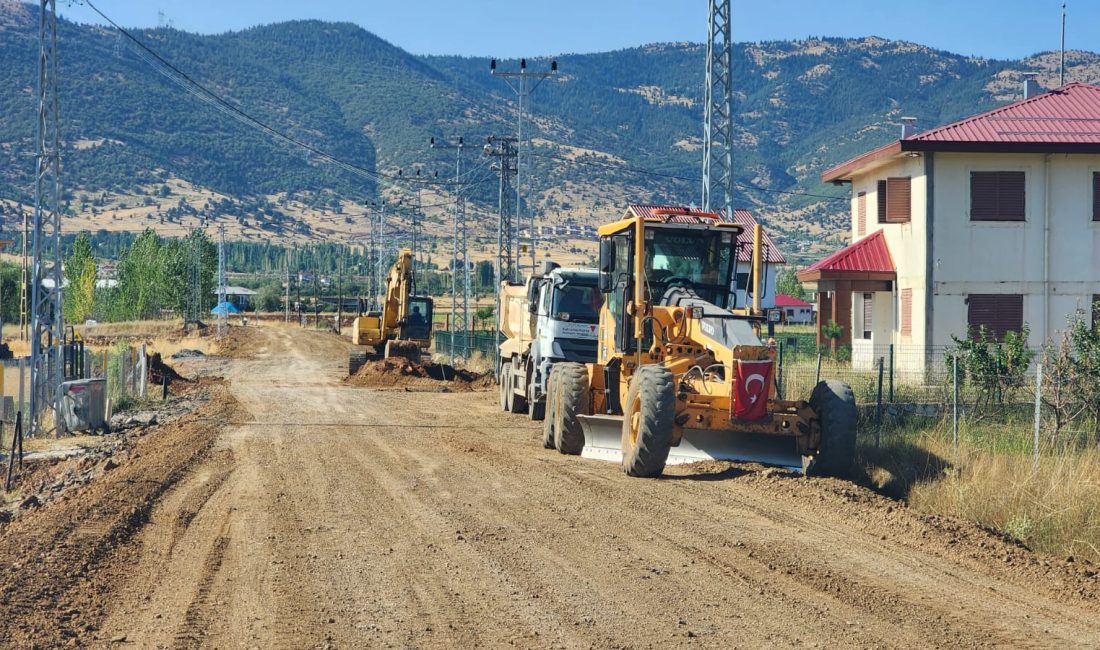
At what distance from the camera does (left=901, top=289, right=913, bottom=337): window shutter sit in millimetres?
32062

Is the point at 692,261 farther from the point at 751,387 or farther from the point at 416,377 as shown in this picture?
the point at 416,377

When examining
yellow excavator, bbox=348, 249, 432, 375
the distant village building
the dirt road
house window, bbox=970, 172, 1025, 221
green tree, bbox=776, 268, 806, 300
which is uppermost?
green tree, bbox=776, 268, 806, 300

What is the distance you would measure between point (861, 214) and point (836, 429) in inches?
873

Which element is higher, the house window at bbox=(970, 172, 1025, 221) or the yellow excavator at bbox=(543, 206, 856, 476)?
the house window at bbox=(970, 172, 1025, 221)

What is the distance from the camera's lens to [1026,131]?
31.1m

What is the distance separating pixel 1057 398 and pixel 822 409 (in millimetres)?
4066

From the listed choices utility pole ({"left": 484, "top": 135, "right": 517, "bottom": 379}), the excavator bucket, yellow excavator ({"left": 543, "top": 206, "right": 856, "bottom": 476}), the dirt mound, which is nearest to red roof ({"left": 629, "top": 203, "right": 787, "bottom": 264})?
yellow excavator ({"left": 543, "top": 206, "right": 856, "bottom": 476})

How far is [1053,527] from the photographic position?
12.3 m

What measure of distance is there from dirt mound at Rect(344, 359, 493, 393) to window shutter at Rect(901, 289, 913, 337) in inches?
520

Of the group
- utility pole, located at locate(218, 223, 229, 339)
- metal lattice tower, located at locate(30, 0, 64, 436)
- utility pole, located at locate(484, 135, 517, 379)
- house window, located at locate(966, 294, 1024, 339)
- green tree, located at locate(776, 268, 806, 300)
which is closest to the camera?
metal lattice tower, located at locate(30, 0, 64, 436)

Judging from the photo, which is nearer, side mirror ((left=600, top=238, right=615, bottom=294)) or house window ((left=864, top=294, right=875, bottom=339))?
side mirror ((left=600, top=238, right=615, bottom=294))

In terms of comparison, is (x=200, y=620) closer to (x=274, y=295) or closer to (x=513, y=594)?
(x=513, y=594)

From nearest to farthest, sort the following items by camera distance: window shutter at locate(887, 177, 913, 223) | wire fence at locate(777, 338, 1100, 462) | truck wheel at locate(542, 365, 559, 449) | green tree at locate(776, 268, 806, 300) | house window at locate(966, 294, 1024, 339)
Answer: wire fence at locate(777, 338, 1100, 462)
truck wheel at locate(542, 365, 559, 449)
house window at locate(966, 294, 1024, 339)
window shutter at locate(887, 177, 913, 223)
green tree at locate(776, 268, 806, 300)

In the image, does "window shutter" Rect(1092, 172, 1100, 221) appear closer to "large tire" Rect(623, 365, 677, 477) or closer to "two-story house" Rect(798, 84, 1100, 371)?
"two-story house" Rect(798, 84, 1100, 371)
